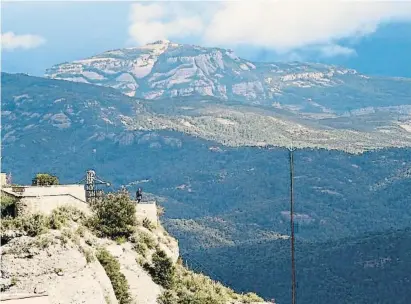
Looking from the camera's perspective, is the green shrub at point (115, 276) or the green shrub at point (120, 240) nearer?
the green shrub at point (115, 276)

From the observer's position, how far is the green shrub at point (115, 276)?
4466 cm

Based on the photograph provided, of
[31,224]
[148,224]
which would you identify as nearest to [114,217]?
[148,224]

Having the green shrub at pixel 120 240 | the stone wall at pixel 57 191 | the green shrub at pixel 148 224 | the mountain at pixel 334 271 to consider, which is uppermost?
the stone wall at pixel 57 191

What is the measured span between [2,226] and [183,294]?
12082 mm

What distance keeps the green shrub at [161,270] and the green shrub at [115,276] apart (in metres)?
3.87

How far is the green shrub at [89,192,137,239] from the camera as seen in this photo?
163ft

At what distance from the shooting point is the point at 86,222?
49156 mm

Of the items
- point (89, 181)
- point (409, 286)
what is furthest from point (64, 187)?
point (409, 286)

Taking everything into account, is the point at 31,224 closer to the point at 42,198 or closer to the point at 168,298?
the point at 42,198

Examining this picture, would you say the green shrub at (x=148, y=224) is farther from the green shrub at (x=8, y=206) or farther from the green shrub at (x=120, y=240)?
the green shrub at (x=8, y=206)

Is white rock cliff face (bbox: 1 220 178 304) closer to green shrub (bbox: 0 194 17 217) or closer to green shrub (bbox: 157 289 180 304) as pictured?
green shrub (bbox: 0 194 17 217)

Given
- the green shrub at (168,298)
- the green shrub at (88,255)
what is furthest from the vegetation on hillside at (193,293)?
the green shrub at (88,255)

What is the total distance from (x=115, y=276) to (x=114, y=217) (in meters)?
5.55

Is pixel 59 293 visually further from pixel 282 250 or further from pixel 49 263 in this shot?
pixel 282 250
